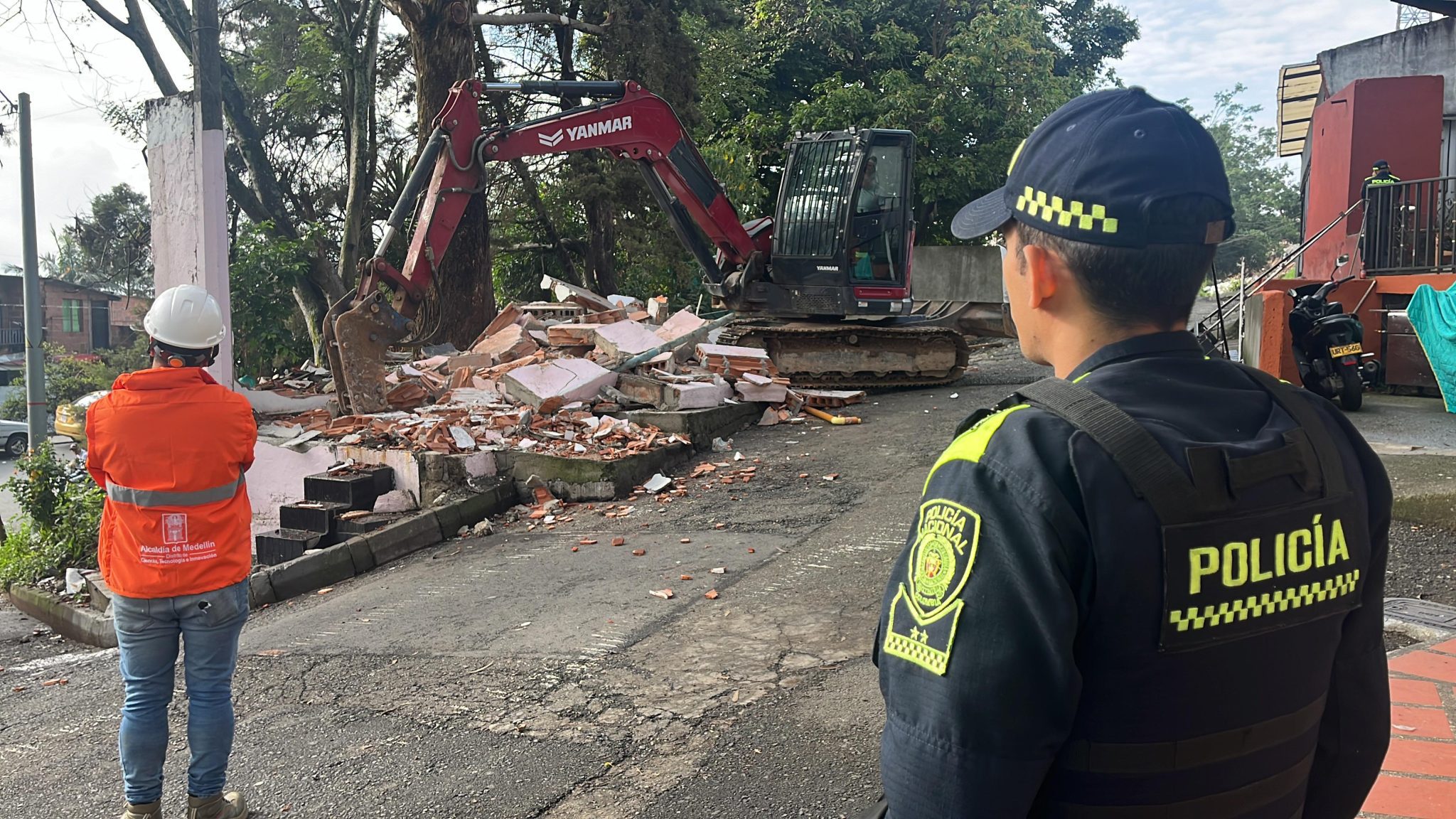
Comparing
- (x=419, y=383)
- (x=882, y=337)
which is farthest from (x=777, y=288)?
(x=419, y=383)

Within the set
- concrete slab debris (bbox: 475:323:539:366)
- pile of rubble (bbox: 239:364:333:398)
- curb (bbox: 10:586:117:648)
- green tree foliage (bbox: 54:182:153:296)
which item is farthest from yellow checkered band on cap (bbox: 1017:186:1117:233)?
green tree foliage (bbox: 54:182:153:296)

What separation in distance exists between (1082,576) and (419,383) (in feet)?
34.3

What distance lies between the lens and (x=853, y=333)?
1304 centimetres

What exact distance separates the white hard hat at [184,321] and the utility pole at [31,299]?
374 inches

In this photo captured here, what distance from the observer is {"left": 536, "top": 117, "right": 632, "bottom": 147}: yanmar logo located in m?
11.2

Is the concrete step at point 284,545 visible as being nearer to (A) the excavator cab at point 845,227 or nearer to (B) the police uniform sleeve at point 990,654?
(A) the excavator cab at point 845,227

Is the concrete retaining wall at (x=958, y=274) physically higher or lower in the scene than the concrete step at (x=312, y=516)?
higher

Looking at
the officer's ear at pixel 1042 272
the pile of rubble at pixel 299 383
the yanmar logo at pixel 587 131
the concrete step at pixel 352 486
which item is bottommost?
the concrete step at pixel 352 486

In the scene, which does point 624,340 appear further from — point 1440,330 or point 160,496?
point 160,496

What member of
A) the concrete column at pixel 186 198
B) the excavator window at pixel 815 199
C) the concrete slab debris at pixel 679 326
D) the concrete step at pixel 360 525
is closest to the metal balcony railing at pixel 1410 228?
the excavator window at pixel 815 199

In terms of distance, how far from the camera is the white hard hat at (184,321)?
12.7 feet

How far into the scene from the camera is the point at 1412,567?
213 inches

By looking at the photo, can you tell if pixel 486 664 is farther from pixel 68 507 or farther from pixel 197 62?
pixel 197 62

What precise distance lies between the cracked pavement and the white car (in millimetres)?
25211
